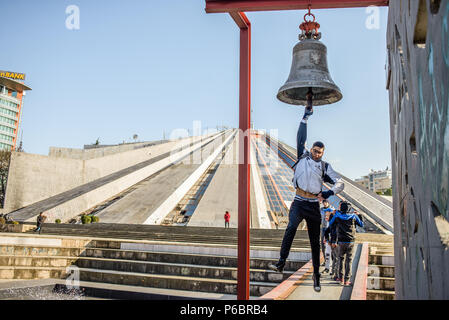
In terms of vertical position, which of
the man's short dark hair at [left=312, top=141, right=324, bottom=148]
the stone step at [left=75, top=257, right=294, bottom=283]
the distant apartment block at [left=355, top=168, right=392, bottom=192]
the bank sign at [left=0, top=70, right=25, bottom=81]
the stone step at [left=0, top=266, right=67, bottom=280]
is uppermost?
the bank sign at [left=0, top=70, right=25, bottom=81]

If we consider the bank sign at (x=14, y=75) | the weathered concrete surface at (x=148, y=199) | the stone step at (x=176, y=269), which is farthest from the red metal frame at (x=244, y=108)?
the bank sign at (x=14, y=75)

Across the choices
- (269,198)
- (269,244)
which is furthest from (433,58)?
(269,198)

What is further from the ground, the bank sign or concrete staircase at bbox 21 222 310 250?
the bank sign

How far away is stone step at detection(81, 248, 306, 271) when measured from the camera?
34.2ft

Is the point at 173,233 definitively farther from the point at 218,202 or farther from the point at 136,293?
the point at 218,202

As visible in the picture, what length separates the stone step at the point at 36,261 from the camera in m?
11.1

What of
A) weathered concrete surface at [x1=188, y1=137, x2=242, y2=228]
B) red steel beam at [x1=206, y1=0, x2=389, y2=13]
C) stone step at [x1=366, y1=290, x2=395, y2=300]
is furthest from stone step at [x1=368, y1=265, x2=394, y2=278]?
weathered concrete surface at [x1=188, y1=137, x2=242, y2=228]

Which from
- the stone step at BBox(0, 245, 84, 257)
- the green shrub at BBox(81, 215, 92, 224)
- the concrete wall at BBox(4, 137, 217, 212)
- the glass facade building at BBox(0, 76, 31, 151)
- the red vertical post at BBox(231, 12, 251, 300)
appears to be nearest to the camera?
the red vertical post at BBox(231, 12, 251, 300)

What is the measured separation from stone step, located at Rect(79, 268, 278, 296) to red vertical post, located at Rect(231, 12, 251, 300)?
4.93 metres

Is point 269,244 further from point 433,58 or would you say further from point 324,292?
point 433,58

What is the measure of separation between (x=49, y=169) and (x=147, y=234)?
13131 mm

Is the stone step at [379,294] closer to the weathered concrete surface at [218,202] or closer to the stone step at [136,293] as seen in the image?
the stone step at [136,293]

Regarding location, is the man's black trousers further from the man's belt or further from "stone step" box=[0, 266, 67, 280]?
"stone step" box=[0, 266, 67, 280]

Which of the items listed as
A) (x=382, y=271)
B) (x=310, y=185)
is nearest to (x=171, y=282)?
(x=382, y=271)
